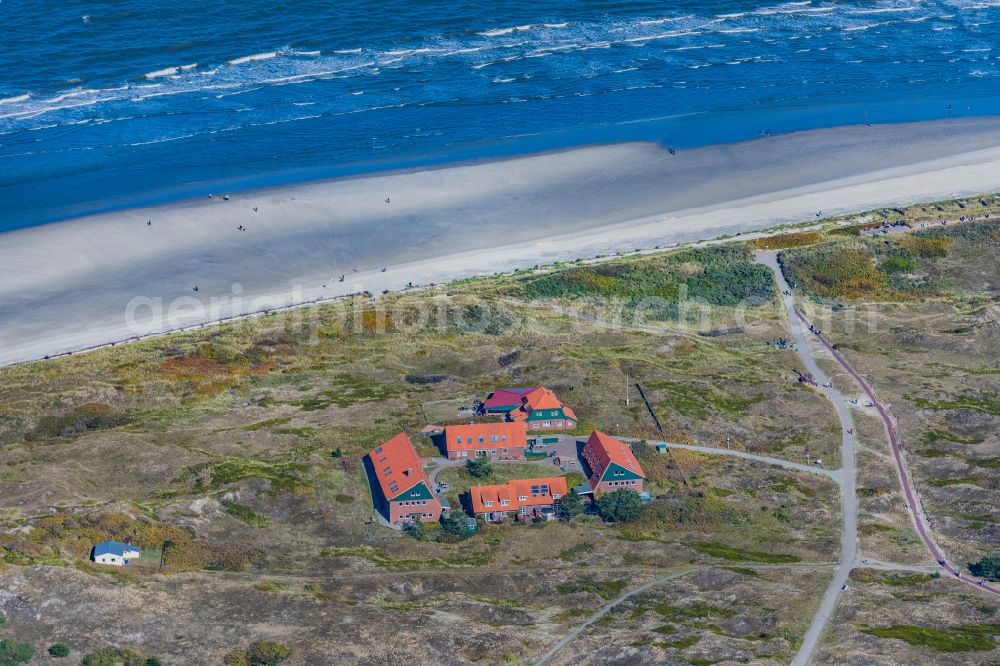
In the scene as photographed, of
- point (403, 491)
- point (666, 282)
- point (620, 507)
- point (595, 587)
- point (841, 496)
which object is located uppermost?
point (666, 282)

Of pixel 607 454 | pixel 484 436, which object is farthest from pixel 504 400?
pixel 607 454

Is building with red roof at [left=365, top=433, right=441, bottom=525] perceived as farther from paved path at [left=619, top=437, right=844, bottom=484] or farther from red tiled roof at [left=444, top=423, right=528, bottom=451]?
paved path at [left=619, top=437, right=844, bottom=484]

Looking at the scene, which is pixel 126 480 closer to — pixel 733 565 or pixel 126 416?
pixel 126 416

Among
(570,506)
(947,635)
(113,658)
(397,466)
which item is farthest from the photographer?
(397,466)

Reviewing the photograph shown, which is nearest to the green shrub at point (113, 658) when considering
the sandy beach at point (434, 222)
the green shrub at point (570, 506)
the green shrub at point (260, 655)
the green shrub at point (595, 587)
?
the green shrub at point (260, 655)

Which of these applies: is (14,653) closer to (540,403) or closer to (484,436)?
(484,436)
